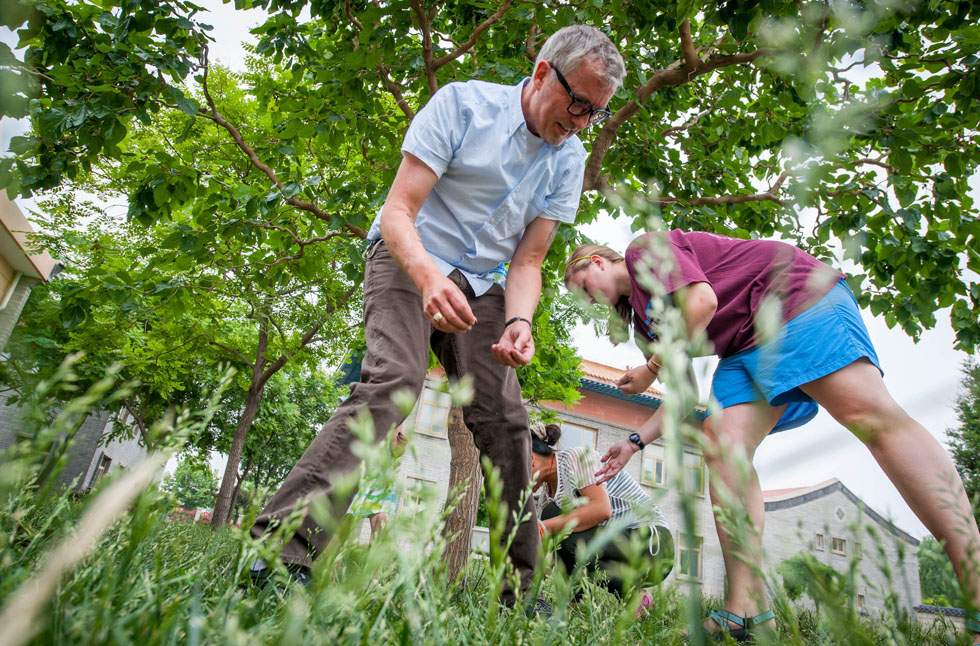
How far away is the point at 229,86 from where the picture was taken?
10.9 metres

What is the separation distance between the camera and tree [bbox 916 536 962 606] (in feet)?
1.85

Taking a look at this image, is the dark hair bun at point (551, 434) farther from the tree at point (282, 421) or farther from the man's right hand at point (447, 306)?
the tree at point (282, 421)

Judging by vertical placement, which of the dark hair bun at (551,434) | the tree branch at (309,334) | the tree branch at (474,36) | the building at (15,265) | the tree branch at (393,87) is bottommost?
the dark hair bun at (551,434)

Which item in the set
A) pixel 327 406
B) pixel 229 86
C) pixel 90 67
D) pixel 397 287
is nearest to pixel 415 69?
pixel 90 67

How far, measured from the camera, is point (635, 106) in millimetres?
4812

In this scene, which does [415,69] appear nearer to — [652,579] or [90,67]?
[90,67]

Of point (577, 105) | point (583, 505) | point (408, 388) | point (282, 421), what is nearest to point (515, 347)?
point (408, 388)

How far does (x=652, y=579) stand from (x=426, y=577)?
227 millimetres

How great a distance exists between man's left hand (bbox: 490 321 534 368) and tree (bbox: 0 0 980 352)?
2.15m

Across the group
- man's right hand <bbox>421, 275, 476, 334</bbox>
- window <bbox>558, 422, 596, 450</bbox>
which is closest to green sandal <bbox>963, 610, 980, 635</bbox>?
man's right hand <bbox>421, 275, 476, 334</bbox>

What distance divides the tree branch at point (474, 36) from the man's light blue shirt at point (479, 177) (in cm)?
230

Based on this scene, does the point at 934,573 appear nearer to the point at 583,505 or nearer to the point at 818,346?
the point at 818,346

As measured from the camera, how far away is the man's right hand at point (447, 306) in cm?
175

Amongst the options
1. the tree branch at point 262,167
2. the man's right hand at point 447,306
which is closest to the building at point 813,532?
the man's right hand at point 447,306
